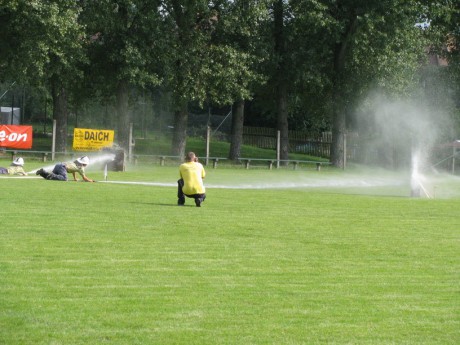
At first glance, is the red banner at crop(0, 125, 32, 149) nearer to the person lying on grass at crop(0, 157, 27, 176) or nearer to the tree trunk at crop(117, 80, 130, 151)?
the tree trunk at crop(117, 80, 130, 151)

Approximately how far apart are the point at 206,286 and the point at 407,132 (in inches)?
2529

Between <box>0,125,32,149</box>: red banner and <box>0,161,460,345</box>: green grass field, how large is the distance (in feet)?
70.6

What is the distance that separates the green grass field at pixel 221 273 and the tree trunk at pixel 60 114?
91.1 feet

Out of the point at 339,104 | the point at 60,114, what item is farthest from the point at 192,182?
the point at 339,104

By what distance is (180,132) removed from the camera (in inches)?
2347

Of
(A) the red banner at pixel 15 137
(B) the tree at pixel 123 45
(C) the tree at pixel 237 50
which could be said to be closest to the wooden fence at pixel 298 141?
(C) the tree at pixel 237 50

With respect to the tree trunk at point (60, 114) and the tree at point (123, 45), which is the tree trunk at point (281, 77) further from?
the tree trunk at point (60, 114)

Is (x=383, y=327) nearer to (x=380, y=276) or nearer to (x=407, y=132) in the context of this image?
(x=380, y=276)

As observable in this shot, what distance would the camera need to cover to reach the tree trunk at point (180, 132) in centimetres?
5906

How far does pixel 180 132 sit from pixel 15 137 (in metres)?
13.3

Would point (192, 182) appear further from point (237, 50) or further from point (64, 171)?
point (237, 50)

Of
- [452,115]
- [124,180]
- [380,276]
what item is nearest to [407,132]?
[452,115]

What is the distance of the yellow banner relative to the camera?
5028cm

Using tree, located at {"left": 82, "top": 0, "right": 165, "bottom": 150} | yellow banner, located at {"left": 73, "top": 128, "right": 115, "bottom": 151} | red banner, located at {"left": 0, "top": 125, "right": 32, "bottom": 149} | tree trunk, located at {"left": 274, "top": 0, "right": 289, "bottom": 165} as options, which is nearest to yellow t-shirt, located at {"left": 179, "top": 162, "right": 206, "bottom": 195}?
red banner, located at {"left": 0, "top": 125, "right": 32, "bottom": 149}
